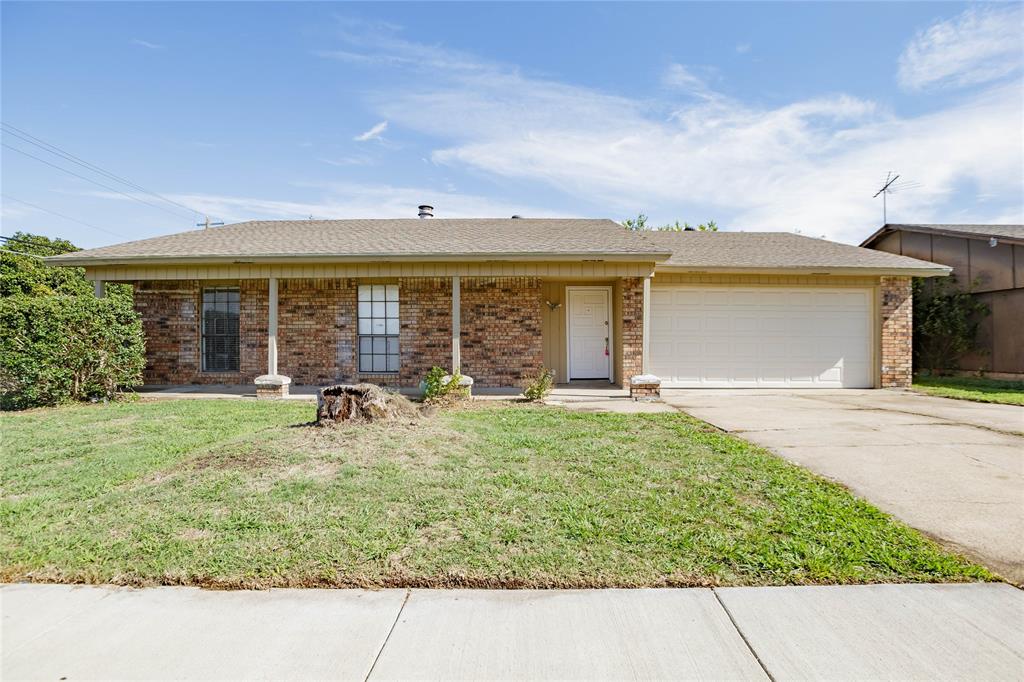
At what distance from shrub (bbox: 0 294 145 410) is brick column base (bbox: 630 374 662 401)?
30.2 ft

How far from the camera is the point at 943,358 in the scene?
43.4 feet

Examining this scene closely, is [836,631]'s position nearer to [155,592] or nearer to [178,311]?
[155,592]

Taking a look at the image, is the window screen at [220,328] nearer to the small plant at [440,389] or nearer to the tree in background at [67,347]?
the tree in background at [67,347]

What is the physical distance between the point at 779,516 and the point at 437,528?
7.58ft

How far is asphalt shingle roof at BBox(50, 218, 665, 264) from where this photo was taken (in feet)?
31.2

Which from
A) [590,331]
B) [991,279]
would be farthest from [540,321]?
[991,279]

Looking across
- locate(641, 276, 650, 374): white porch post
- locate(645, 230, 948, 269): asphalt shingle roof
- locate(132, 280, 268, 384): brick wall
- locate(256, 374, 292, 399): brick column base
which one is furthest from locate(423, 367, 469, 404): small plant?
locate(645, 230, 948, 269): asphalt shingle roof

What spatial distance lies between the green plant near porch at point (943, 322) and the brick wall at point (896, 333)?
276 cm

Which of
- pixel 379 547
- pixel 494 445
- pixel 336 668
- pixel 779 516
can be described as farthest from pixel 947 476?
pixel 336 668

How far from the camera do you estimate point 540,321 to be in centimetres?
1083

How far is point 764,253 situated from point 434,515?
1104 cm

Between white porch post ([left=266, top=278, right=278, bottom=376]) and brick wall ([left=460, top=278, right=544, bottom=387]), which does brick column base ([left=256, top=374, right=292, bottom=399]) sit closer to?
white porch post ([left=266, top=278, right=278, bottom=376])

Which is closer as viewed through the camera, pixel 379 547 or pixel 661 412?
pixel 379 547

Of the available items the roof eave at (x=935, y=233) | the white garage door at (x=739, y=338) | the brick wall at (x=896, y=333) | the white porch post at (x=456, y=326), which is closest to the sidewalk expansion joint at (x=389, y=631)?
the white porch post at (x=456, y=326)
